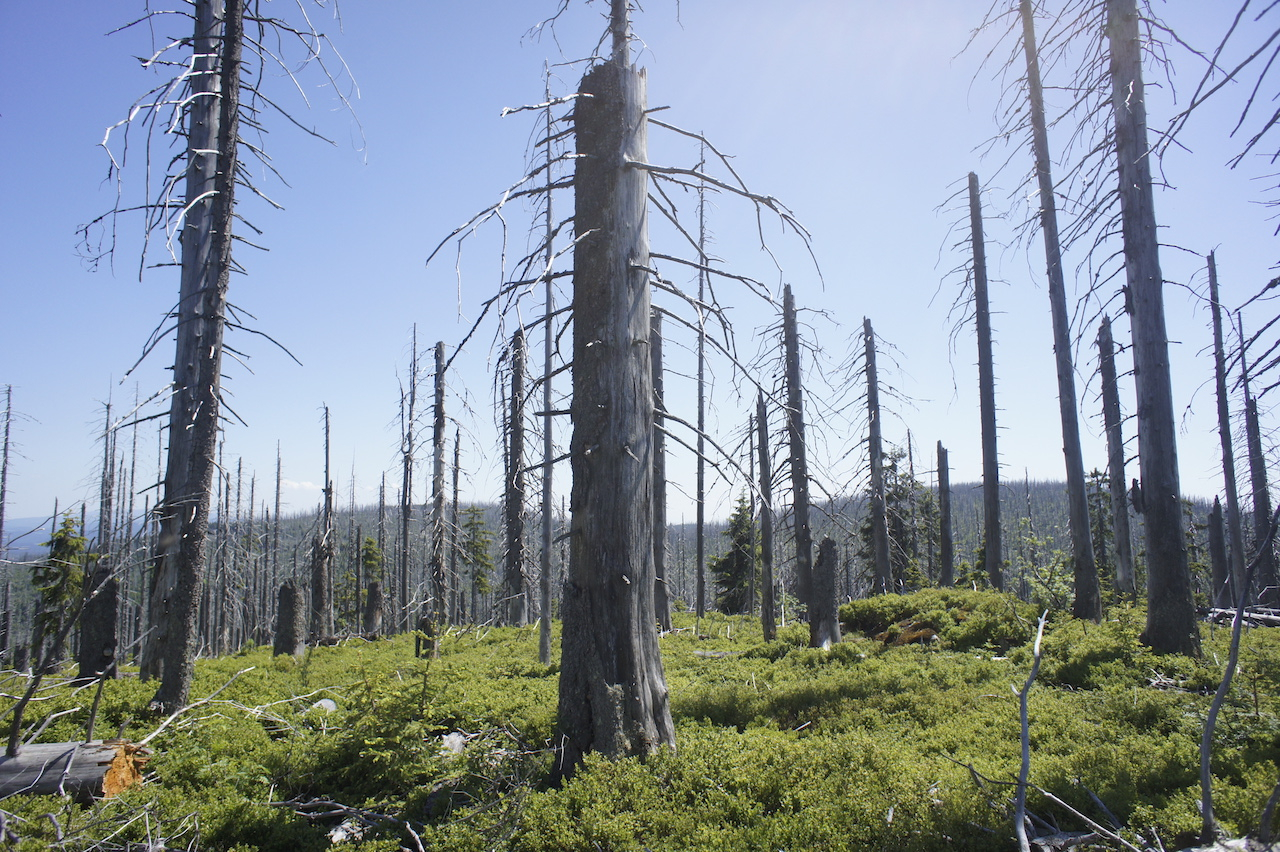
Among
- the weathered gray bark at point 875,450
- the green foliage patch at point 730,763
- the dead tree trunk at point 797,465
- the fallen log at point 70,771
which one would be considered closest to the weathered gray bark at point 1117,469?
the weathered gray bark at point 875,450

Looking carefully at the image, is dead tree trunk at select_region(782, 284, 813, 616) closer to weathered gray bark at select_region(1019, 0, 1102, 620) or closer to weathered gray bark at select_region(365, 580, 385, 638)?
weathered gray bark at select_region(1019, 0, 1102, 620)

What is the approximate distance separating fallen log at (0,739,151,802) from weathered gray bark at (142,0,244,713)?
1591 millimetres

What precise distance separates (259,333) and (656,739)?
20.6ft

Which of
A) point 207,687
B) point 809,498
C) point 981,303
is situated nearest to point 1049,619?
point 809,498

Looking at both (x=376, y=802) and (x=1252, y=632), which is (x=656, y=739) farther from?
(x=1252, y=632)

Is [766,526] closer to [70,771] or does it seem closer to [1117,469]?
[1117,469]

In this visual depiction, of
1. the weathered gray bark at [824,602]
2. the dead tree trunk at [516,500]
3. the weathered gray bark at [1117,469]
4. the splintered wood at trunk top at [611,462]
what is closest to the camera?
the splintered wood at trunk top at [611,462]

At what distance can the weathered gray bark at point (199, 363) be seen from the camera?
6699mm

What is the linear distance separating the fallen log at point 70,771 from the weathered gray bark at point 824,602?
33.6ft

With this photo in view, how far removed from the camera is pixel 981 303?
15.1 meters

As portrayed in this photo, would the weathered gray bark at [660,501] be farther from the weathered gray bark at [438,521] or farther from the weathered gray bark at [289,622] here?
the weathered gray bark at [289,622]

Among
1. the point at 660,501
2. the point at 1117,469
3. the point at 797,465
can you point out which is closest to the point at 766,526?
the point at 797,465

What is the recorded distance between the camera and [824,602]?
11914mm

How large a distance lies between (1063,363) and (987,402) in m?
3.72
